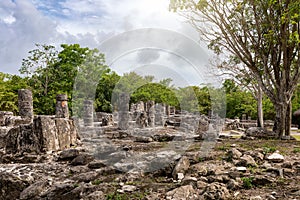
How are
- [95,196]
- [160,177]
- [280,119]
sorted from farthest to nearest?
[280,119], [160,177], [95,196]

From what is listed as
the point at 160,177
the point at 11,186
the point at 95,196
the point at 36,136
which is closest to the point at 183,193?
the point at 160,177

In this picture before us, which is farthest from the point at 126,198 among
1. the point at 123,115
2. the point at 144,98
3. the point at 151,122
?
the point at 144,98

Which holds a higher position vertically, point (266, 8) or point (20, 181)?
point (266, 8)

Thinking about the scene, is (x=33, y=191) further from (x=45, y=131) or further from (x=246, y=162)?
(x=246, y=162)

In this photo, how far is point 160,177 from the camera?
632 cm

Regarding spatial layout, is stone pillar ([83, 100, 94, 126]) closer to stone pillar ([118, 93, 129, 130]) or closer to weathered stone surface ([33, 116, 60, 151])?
stone pillar ([118, 93, 129, 130])

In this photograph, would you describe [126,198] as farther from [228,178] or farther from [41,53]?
[41,53]

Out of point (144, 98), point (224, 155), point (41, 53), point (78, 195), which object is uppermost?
point (41, 53)

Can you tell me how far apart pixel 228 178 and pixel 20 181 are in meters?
4.69

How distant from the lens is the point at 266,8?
1228 cm

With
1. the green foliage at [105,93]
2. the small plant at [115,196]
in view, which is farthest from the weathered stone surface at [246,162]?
the green foliage at [105,93]

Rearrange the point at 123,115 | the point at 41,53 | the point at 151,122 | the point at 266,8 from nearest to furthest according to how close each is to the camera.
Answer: the point at 266,8 < the point at 123,115 < the point at 151,122 < the point at 41,53

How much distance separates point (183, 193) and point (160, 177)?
1371 millimetres

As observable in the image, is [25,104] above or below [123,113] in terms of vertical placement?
above
